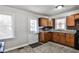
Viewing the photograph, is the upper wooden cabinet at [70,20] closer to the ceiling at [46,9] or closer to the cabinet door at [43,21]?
the ceiling at [46,9]

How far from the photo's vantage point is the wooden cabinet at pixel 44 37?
3.71ft

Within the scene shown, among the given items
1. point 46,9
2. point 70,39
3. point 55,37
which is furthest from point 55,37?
point 46,9

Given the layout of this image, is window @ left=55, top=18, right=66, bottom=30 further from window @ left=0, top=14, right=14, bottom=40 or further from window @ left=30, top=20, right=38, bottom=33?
window @ left=0, top=14, right=14, bottom=40

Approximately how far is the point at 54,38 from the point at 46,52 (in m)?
0.31

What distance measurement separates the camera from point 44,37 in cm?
115

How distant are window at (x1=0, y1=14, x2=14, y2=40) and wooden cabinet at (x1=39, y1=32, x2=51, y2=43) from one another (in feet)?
1.46

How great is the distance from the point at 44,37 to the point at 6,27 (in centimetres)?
60

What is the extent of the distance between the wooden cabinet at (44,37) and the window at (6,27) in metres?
0.44

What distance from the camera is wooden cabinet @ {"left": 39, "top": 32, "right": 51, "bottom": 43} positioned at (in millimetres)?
1131

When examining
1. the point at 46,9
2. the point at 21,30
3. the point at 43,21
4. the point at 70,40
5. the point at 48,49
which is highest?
the point at 46,9

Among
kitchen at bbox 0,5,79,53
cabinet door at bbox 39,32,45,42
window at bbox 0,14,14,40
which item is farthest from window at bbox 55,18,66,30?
window at bbox 0,14,14,40

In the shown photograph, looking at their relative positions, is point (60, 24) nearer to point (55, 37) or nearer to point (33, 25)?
point (55, 37)
